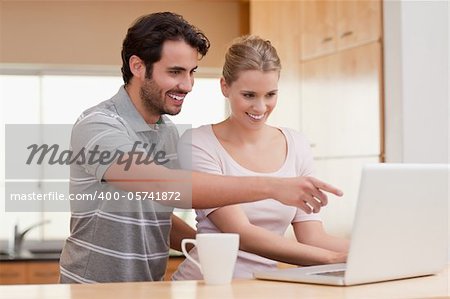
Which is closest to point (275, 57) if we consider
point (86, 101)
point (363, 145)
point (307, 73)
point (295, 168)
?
point (295, 168)

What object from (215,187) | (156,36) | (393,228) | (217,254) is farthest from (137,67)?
(393,228)

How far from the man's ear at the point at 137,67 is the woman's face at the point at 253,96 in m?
0.32

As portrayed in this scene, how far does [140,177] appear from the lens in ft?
7.69

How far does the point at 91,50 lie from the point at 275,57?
156 inches

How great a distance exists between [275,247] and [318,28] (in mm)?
3124

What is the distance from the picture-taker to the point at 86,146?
248 centimetres

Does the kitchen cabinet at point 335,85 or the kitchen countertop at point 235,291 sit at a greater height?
the kitchen cabinet at point 335,85

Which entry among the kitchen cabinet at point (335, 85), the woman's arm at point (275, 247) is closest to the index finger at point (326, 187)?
the woman's arm at point (275, 247)

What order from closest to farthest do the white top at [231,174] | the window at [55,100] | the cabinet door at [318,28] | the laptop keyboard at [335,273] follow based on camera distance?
the laptop keyboard at [335,273] → the white top at [231,174] → the cabinet door at [318,28] → the window at [55,100]

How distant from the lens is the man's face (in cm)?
271

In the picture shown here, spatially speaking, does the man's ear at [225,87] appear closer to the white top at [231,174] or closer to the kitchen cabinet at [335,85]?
the white top at [231,174]

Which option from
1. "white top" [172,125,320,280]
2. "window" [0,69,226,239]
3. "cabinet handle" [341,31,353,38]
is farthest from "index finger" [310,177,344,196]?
"window" [0,69,226,239]

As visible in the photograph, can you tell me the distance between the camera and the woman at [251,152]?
257 cm

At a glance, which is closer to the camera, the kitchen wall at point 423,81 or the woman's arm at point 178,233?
the woman's arm at point 178,233
